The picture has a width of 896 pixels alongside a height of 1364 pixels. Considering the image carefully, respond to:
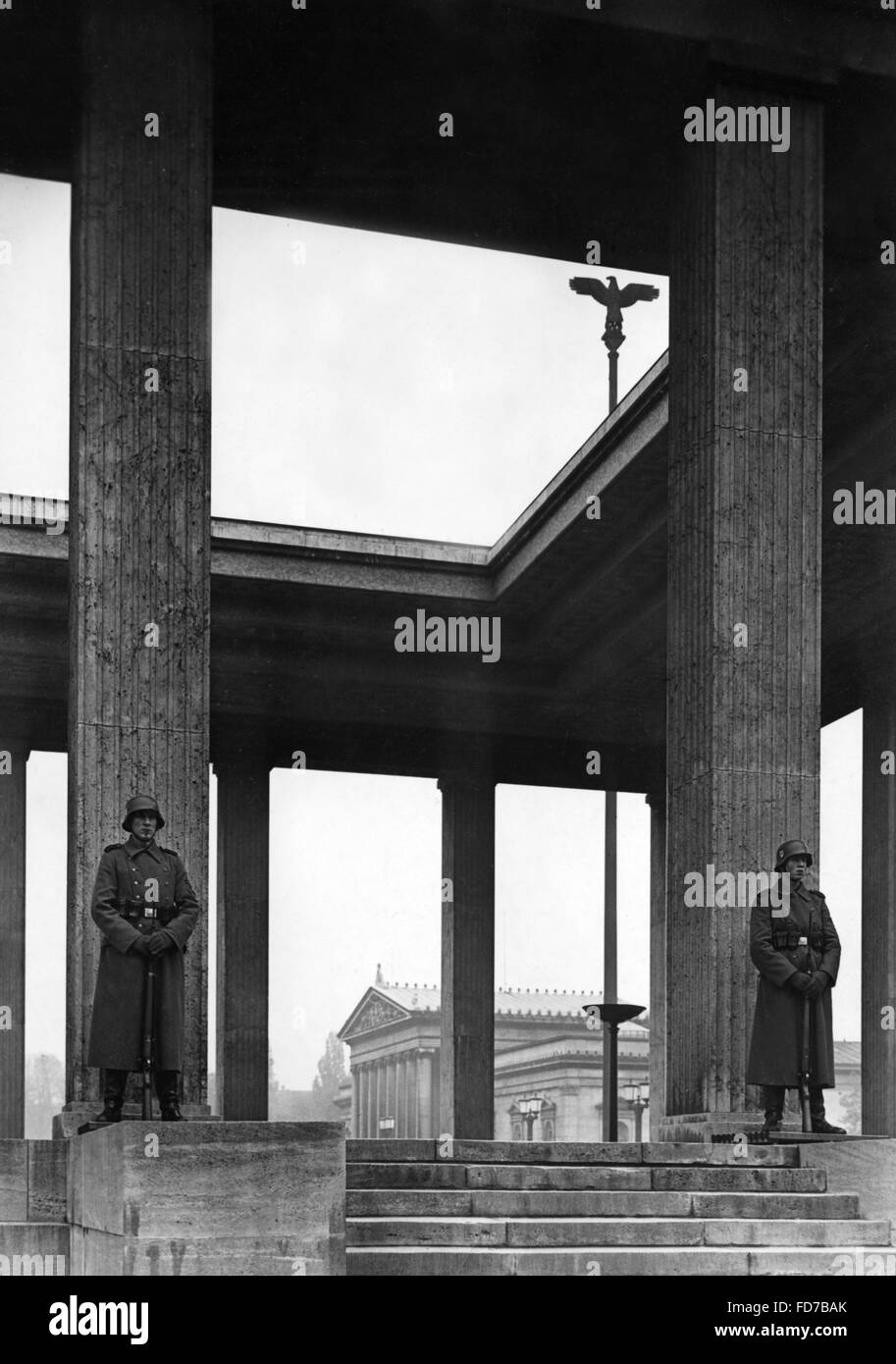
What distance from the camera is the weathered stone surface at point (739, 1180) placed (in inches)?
509

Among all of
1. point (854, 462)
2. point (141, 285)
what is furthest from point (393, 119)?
point (854, 462)

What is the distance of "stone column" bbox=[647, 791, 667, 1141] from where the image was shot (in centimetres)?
3647

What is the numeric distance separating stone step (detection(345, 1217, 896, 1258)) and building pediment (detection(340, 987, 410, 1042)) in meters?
64.7

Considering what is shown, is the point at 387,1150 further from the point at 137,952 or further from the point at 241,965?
the point at 241,965

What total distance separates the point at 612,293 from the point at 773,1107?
64.6ft

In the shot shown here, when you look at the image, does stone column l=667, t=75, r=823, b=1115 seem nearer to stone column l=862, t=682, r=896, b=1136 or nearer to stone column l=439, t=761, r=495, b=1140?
stone column l=862, t=682, r=896, b=1136

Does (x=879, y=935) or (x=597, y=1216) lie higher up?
(x=879, y=935)

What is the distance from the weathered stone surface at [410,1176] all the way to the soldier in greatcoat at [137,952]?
1.41 meters

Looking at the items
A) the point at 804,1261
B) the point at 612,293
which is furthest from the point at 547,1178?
the point at 612,293

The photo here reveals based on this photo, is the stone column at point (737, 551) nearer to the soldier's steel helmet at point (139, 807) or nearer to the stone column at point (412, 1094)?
the soldier's steel helmet at point (139, 807)

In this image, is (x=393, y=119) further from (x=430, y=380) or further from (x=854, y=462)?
(x=430, y=380)

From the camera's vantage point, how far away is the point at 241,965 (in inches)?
1342

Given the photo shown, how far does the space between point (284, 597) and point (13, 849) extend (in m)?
7.15

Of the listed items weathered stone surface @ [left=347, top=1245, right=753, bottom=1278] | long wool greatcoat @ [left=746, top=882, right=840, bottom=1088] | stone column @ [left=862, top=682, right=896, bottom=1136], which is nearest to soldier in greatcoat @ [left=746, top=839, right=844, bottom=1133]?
long wool greatcoat @ [left=746, top=882, right=840, bottom=1088]
